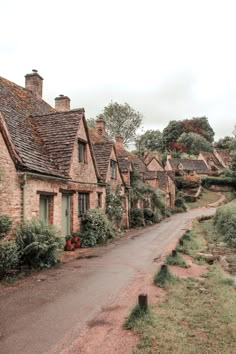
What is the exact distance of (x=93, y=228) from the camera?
17297 mm

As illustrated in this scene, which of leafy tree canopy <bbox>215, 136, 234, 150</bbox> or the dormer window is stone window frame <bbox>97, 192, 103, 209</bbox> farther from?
leafy tree canopy <bbox>215, 136, 234, 150</bbox>

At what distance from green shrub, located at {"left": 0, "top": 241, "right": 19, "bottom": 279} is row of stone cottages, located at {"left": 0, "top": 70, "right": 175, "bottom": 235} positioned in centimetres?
128

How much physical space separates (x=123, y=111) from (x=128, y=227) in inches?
1611

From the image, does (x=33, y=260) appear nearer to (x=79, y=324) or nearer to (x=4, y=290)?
(x=4, y=290)

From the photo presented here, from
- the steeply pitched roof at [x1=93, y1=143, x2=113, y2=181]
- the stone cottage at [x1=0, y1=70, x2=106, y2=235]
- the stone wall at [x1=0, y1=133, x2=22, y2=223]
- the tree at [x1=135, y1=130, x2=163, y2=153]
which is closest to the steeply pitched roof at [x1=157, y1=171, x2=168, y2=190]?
the steeply pitched roof at [x1=93, y1=143, x2=113, y2=181]

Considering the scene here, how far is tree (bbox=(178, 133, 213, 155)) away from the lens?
86.1m

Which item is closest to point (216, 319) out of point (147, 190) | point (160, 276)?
point (160, 276)

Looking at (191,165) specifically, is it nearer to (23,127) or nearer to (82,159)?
(82,159)

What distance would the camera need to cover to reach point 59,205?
14.7 meters

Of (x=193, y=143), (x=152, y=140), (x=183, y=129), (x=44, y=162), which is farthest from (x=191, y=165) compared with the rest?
(x=44, y=162)

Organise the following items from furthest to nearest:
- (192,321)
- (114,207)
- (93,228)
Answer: (114,207) < (93,228) < (192,321)

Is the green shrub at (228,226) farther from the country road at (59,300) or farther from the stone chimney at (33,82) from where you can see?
the stone chimney at (33,82)

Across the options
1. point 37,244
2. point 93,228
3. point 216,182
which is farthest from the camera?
point 216,182

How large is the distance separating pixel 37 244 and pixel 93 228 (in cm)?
684
